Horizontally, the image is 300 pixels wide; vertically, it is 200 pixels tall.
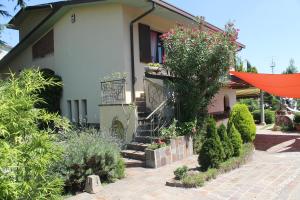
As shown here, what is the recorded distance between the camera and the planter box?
412 inches

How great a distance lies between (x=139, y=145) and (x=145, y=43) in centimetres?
524

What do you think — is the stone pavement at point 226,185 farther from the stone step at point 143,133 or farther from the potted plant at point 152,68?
the potted plant at point 152,68

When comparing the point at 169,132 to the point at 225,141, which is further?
the point at 169,132

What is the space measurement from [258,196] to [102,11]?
10703 millimetres

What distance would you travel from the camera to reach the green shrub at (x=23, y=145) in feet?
13.5

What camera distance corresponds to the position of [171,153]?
11047 mm

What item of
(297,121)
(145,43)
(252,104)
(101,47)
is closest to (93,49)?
(101,47)

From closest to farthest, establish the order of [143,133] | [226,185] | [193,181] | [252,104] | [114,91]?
[193,181], [226,185], [143,133], [114,91], [252,104]

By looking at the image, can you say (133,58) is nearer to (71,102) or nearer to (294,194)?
(71,102)

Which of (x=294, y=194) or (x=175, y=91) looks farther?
(x=175, y=91)

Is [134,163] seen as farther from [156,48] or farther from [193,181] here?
[156,48]

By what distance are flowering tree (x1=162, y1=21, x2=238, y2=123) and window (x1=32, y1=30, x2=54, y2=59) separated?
25.7ft

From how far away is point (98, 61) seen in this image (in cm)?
1548

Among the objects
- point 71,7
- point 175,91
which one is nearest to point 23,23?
point 71,7
